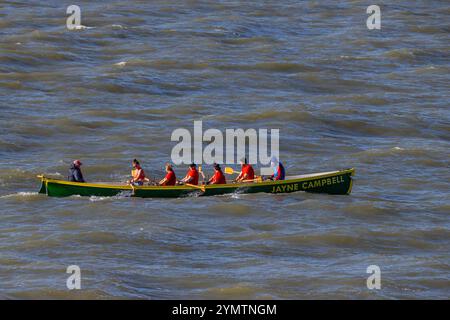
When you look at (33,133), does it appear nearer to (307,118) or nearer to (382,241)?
(307,118)

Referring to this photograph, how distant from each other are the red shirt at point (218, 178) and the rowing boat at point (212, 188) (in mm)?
227

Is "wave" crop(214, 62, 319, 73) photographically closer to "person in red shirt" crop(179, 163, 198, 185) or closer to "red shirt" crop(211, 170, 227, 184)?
"red shirt" crop(211, 170, 227, 184)

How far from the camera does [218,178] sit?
40.6 meters

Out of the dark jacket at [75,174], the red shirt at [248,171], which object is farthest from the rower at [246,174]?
the dark jacket at [75,174]

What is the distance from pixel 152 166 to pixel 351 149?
8.71 meters

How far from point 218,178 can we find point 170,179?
1.69 metres

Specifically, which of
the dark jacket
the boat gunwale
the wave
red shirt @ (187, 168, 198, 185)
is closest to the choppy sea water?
the wave

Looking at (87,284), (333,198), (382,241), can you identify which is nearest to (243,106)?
(333,198)

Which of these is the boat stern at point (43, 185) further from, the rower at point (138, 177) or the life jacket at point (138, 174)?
the life jacket at point (138, 174)

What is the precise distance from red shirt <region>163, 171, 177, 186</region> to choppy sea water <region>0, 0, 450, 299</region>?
0.70 meters

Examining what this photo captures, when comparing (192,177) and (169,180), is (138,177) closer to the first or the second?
(169,180)

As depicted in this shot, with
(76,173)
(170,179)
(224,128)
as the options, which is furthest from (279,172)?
(224,128)

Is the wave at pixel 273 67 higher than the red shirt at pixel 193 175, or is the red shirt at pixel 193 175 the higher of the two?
the wave at pixel 273 67

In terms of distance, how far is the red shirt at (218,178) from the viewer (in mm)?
40513
